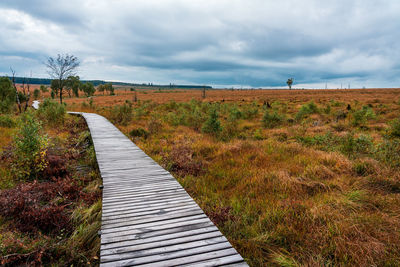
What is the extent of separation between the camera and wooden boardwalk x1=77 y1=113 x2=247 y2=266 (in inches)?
93.4

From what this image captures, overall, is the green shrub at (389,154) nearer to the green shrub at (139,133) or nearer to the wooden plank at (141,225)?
the wooden plank at (141,225)

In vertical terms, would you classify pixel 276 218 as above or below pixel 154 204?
below

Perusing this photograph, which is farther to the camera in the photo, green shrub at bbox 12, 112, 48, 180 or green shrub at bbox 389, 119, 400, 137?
green shrub at bbox 389, 119, 400, 137

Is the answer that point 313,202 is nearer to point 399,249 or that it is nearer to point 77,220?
point 399,249

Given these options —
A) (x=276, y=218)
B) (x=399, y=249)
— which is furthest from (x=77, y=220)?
(x=399, y=249)

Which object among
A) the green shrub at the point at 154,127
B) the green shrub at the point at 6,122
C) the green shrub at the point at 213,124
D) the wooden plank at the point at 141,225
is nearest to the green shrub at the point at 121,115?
the green shrub at the point at 154,127

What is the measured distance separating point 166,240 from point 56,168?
16.1 feet

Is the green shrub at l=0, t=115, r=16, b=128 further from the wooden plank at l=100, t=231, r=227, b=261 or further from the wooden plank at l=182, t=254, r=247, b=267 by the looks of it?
the wooden plank at l=182, t=254, r=247, b=267

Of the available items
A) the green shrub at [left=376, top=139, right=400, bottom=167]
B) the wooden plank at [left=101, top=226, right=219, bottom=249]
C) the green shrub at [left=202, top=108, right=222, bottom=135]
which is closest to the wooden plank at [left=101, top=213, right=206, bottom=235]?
the wooden plank at [left=101, top=226, right=219, bottom=249]

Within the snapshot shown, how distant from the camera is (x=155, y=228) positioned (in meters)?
2.93

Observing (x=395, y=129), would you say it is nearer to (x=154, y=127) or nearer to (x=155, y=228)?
(x=154, y=127)

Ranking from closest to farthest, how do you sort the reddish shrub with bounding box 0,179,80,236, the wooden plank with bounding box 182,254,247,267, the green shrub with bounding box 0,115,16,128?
the wooden plank with bounding box 182,254,247,267 → the reddish shrub with bounding box 0,179,80,236 → the green shrub with bounding box 0,115,16,128

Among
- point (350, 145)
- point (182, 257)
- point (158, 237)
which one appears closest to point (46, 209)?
point (158, 237)

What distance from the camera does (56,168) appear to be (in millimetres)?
6023
